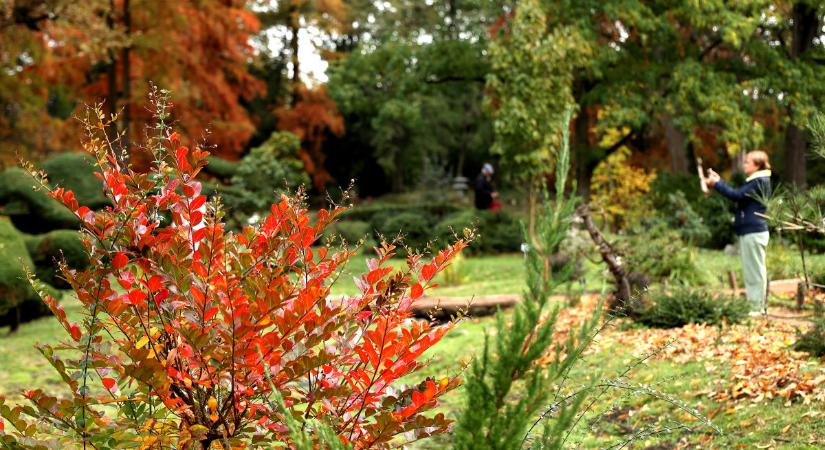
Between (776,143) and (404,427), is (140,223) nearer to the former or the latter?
(404,427)

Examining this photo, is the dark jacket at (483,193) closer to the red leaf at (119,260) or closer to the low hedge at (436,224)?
the low hedge at (436,224)

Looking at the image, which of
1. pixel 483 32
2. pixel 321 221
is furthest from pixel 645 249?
pixel 483 32

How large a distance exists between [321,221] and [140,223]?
0.57 m

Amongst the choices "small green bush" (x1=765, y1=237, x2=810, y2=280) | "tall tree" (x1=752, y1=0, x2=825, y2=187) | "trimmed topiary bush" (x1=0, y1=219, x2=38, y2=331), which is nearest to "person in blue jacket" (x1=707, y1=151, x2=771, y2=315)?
"small green bush" (x1=765, y1=237, x2=810, y2=280)

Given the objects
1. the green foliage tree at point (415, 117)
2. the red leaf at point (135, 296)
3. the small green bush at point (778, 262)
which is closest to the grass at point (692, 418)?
the red leaf at point (135, 296)

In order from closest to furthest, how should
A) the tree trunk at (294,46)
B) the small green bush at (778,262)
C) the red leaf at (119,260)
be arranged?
the red leaf at (119,260) → the small green bush at (778,262) → the tree trunk at (294,46)

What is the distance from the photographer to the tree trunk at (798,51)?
16875 mm

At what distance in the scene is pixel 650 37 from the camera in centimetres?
1705

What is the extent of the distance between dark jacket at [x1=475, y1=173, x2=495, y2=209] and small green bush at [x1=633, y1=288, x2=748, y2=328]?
12635 millimetres

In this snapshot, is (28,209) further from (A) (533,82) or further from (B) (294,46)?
(B) (294,46)

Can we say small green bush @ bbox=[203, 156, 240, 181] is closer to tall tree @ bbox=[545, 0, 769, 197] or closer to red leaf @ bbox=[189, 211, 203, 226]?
tall tree @ bbox=[545, 0, 769, 197]

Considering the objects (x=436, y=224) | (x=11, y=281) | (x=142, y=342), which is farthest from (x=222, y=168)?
(x=142, y=342)

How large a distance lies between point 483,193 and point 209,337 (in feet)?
60.8

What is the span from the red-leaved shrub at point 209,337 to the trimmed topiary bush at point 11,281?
22.6 ft
